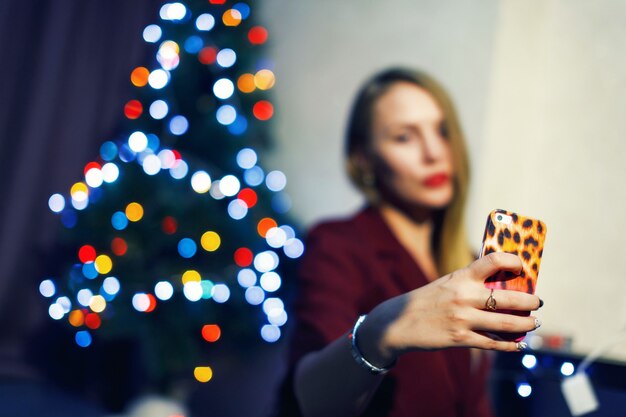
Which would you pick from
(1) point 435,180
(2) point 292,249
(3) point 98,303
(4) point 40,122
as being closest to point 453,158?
(1) point 435,180

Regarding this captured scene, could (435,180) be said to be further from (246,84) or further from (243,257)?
(246,84)

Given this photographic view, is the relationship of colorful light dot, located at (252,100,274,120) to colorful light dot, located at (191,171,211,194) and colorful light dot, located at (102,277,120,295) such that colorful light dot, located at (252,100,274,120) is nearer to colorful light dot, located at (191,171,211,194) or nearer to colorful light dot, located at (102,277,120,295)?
colorful light dot, located at (191,171,211,194)

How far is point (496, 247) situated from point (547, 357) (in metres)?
0.53

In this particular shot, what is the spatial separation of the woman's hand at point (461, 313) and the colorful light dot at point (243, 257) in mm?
1274

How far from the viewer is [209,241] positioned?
206cm

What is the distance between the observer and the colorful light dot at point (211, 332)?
2.06m

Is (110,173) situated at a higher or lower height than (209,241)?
higher

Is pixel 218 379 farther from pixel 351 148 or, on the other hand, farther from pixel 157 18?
pixel 157 18

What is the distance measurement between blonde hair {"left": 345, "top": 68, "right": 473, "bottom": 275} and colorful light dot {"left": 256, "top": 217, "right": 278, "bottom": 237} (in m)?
0.41

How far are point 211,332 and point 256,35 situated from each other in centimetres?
111

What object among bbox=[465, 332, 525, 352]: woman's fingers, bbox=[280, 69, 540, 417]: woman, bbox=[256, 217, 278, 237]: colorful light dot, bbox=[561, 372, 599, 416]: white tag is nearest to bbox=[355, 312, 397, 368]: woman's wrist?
bbox=[280, 69, 540, 417]: woman

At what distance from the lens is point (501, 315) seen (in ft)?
2.61

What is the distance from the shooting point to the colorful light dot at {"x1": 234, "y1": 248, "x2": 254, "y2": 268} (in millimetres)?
2098

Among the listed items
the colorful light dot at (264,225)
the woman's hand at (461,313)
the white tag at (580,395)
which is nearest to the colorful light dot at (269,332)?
the colorful light dot at (264,225)
